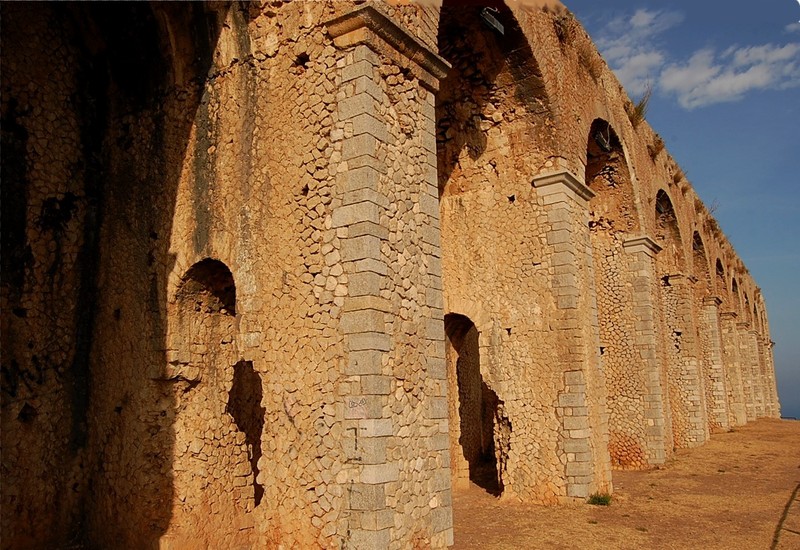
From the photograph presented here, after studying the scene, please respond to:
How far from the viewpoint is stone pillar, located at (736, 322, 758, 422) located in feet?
100

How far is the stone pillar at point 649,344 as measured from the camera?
1502 centimetres

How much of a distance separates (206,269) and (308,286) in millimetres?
1989

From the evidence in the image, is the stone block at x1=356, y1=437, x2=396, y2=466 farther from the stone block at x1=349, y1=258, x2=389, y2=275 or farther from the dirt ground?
the dirt ground

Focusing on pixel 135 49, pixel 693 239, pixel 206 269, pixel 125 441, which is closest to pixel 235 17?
pixel 135 49

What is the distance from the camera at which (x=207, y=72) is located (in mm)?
7633

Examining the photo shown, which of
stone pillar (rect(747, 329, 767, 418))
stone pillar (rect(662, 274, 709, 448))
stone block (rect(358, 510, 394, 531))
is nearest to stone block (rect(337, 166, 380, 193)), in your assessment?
stone block (rect(358, 510, 394, 531))

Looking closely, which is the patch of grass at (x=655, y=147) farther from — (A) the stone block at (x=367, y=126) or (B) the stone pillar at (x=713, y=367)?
(A) the stone block at (x=367, y=126)

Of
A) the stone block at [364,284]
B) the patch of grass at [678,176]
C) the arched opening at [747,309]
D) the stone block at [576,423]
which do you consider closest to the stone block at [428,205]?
the stone block at [364,284]

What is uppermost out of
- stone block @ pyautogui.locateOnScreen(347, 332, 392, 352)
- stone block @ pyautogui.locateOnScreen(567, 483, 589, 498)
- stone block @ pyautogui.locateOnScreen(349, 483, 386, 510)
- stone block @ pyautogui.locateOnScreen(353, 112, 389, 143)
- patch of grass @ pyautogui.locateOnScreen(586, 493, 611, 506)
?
stone block @ pyautogui.locateOnScreen(353, 112, 389, 143)

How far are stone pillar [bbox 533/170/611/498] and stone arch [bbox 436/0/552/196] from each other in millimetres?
1000

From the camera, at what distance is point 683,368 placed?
19625 millimetres

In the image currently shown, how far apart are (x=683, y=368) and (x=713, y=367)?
456 cm

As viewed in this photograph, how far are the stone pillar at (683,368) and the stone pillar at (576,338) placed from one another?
897 centimetres

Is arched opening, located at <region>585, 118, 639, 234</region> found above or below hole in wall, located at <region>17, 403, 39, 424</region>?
above
